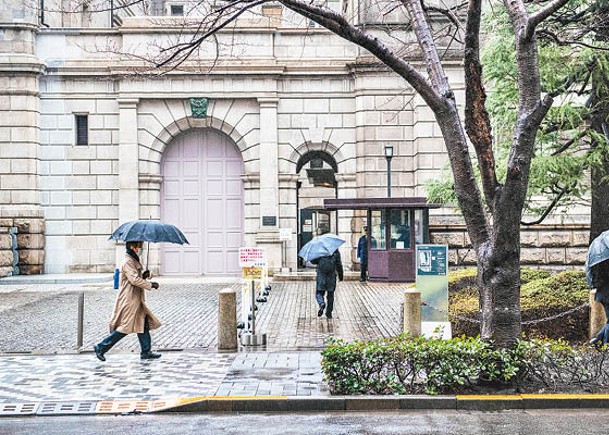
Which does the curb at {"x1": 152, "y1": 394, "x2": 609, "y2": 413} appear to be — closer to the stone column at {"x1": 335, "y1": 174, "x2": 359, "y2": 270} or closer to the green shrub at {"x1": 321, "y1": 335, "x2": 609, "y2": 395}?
the green shrub at {"x1": 321, "y1": 335, "x2": 609, "y2": 395}

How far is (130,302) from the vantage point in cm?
1188

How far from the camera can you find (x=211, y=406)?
364 inches

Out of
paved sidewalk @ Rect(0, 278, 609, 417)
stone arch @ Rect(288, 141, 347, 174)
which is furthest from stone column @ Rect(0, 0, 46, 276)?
stone arch @ Rect(288, 141, 347, 174)

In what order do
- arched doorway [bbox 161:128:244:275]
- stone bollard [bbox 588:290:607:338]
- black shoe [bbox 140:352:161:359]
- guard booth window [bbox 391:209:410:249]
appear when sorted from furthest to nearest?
arched doorway [bbox 161:128:244:275], guard booth window [bbox 391:209:410:249], stone bollard [bbox 588:290:607:338], black shoe [bbox 140:352:161:359]

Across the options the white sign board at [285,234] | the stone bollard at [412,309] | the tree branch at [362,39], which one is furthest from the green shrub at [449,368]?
the white sign board at [285,234]

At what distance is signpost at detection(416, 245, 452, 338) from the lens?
41.3ft

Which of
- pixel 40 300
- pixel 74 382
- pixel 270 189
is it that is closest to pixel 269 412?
pixel 74 382

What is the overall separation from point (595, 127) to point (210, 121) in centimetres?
1545

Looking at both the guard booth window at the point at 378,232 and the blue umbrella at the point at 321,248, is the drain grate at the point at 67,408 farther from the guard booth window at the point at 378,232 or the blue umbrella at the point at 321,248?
the guard booth window at the point at 378,232

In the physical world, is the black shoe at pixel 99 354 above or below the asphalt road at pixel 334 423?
above

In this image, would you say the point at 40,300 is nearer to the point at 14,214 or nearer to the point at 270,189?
the point at 14,214

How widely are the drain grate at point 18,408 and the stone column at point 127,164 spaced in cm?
1819

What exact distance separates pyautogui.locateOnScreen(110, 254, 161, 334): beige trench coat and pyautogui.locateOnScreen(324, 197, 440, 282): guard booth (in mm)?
13331

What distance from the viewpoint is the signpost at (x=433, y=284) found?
1259 centimetres
